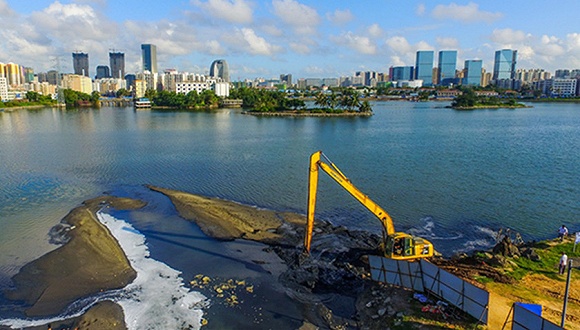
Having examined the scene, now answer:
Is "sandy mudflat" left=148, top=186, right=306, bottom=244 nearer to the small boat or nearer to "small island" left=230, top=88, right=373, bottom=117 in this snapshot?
"small island" left=230, top=88, right=373, bottom=117

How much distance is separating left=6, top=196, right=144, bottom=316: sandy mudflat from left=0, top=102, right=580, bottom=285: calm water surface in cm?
123

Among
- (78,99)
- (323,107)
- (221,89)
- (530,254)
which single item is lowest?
(530,254)

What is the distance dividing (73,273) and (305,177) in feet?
68.1

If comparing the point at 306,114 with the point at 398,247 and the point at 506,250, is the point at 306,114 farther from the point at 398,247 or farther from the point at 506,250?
the point at 398,247

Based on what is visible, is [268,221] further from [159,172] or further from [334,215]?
[159,172]

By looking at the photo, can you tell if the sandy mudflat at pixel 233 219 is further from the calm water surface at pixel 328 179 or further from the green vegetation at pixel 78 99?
the green vegetation at pixel 78 99

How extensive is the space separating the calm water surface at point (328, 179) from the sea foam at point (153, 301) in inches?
194

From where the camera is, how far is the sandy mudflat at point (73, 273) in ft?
49.5

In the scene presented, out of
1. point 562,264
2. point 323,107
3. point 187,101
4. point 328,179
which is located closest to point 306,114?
point 323,107

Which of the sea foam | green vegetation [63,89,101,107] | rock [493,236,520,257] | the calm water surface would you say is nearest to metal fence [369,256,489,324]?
rock [493,236,520,257]

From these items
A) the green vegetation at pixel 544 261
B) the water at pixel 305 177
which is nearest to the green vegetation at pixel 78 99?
the water at pixel 305 177

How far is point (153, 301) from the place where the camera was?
1482cm

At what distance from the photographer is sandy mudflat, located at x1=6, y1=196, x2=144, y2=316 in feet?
49.5

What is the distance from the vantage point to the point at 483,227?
2292 cm
